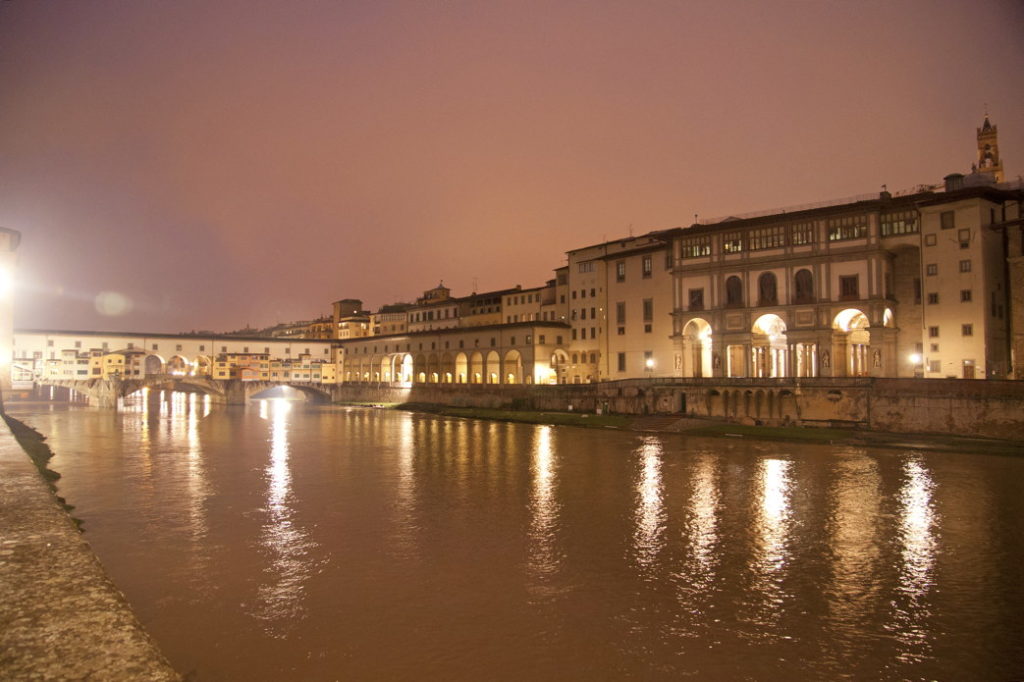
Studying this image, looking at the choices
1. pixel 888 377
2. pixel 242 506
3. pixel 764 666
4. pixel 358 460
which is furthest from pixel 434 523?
pixel 888 377

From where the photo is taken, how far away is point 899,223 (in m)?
42.0

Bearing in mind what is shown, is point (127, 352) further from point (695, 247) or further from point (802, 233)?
point (802, 233)

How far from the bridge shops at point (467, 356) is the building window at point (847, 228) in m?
27.5

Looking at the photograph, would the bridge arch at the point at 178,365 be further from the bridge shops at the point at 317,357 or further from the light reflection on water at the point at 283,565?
the light reflection on water at the point at 283,565

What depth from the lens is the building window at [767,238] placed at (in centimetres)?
4684

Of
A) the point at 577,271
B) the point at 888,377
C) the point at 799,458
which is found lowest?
the point at 799,458

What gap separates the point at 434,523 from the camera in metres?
18.6

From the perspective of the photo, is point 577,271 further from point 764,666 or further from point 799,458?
point 764,666

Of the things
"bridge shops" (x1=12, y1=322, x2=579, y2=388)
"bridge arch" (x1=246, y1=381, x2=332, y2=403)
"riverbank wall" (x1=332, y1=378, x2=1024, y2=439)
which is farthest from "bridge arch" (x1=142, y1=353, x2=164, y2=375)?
"riverbank wall" (x1=332, y1=378, x2=1024, y2=439)

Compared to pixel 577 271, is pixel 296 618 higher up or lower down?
lower down

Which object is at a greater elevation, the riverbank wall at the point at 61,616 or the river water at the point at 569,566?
the riverbank wall at the point at 61,616

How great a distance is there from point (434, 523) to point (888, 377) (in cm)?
3173

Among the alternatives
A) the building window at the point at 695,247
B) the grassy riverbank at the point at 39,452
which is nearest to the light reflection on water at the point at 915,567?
the grassy riverbank at the point at 39,452

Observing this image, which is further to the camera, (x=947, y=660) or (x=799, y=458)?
(x=799, y=458)
